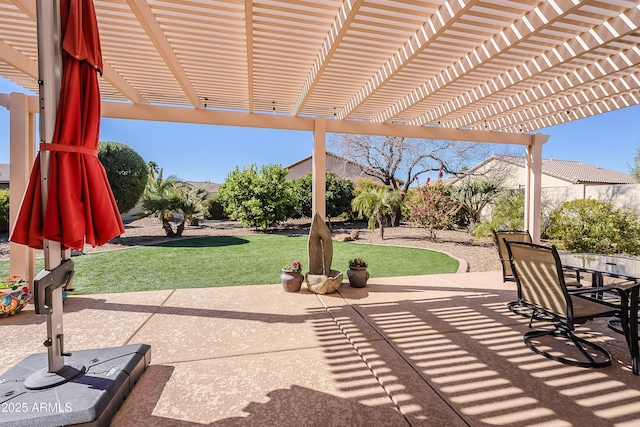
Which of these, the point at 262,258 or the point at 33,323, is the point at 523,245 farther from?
the point at 262,258

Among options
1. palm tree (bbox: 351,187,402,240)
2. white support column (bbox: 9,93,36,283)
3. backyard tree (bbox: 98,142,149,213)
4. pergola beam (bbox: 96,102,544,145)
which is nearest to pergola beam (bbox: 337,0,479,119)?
pergola beam (bbox: 96,102,544,145)

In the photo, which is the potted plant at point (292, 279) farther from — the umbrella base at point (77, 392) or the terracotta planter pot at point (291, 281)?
the umbrella base at point (77, 392)

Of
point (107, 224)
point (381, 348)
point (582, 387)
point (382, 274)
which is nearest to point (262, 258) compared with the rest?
point (382, 274)

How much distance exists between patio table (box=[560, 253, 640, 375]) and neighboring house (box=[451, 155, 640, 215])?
6142 millimetres

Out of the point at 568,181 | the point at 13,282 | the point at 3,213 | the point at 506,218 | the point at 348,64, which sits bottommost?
the point at 13,282

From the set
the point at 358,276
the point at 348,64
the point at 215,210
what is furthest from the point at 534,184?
the point at 215,210

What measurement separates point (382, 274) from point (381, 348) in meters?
4.17

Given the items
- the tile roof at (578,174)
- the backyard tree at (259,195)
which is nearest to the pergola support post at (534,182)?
the backyard tree at (259,195)

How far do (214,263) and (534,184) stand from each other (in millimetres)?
8152

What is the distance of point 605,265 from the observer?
3895 mm

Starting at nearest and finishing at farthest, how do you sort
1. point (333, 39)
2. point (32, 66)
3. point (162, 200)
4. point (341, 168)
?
point (333, 39)
point (32, 66)
point (162, 200)
point (341, 168)

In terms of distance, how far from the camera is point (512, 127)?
22.9 feet

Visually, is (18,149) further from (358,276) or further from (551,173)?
(551,173)

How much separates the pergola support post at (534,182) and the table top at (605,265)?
2.35 metres
